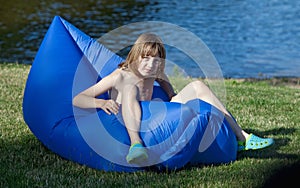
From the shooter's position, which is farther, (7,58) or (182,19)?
(182,19)

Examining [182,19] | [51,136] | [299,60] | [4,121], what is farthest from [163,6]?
[51,136]

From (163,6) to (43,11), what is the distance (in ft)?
13.0

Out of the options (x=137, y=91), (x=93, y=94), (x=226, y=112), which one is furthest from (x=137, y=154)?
(x=226, y=112)

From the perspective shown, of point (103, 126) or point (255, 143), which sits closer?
point (103, 126)

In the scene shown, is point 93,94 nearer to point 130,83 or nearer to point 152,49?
point 130,83

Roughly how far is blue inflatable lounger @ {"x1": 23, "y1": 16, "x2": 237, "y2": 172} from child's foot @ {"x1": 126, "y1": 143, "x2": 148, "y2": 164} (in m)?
0.11

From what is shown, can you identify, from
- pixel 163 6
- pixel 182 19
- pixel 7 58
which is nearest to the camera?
pixel 7 58

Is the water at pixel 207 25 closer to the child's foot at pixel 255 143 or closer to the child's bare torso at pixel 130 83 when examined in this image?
the child's foot at pixel 255 143

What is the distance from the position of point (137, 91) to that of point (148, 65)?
22 cm

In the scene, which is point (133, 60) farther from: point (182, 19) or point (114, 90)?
point (182, 19)

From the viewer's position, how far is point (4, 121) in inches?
217

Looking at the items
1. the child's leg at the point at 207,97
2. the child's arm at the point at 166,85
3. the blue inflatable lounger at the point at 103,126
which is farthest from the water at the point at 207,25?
the blue inflatable lounger at the point at 103,126

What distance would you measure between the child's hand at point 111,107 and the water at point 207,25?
7.32m

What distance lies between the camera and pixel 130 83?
4172mm
